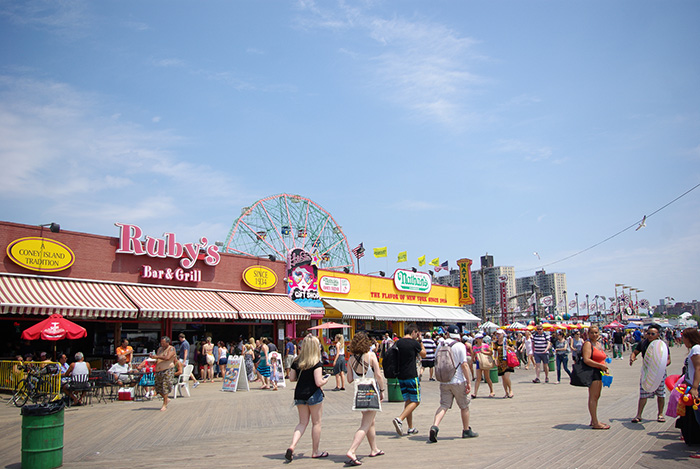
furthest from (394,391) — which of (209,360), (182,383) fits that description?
(209,360)

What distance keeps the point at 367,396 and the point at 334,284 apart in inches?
898

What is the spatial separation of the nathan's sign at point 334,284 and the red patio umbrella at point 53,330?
48.3ft

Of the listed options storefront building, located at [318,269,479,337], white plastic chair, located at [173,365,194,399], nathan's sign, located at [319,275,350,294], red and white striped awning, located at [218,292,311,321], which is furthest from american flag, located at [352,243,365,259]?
white plastic chair, located at [173,365,194,399]

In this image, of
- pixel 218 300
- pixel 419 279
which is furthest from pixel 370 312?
pixel 218 300

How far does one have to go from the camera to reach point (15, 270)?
57.4ft

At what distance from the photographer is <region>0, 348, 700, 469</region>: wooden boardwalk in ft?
21.8

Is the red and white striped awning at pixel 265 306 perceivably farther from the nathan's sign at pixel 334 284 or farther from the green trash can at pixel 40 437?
the green trash can at pixel 40 437

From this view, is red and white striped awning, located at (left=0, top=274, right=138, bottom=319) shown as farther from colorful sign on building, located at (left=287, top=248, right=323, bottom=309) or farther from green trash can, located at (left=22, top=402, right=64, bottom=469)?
green trash can, located at (left=22, top=402, right=64, bottom=469)

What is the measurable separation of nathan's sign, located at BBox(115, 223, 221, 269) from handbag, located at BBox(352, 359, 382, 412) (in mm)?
15706

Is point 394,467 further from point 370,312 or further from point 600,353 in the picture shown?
point 370,312

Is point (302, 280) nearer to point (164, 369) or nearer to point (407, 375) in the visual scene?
Answer: point (164, 369)

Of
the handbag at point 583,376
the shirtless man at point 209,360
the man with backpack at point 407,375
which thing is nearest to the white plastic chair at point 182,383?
the shirtless man at point 209,360

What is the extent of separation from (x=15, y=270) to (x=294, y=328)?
12.5 m

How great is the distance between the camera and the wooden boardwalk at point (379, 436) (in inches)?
262
